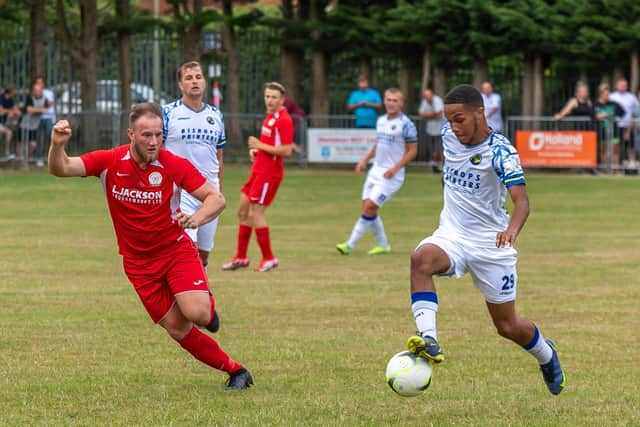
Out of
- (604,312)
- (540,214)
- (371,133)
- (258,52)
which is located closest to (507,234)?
(604,312)

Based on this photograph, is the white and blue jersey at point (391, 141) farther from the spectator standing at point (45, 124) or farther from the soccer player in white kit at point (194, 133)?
the spectator standing at point (45, 124)

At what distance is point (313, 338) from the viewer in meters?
10.3

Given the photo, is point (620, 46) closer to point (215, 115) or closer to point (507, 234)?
point (215, 115)

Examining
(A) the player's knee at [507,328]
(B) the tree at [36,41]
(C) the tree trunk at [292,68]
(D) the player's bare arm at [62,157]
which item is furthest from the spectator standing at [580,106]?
(D) the player's bare arm at [62,157]

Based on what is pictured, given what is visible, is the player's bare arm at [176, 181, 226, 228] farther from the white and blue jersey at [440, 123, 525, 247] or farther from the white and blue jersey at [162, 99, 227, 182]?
the white and blue jersey at [162, 99, 227, 182]

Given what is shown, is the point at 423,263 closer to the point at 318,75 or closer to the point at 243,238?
the point at 243,238

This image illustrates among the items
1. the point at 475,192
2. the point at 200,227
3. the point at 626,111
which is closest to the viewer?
the point at 475,192

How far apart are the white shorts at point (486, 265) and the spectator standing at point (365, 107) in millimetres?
22645

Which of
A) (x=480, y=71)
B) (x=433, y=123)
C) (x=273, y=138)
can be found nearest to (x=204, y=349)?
(x=273, y=138)

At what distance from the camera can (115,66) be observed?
1473 inches

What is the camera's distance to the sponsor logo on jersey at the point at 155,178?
26.3 ft

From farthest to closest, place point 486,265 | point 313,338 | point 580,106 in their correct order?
point 580,106
point 313,338
point 486,265

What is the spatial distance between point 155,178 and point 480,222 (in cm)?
193

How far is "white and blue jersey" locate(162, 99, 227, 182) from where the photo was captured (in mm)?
11688
